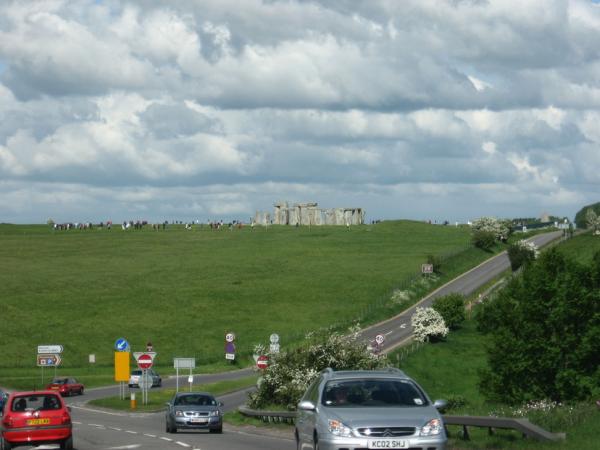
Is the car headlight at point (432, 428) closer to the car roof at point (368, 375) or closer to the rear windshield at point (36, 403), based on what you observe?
the car roof at point (368, 375)

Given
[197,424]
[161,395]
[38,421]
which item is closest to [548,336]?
[161,395]

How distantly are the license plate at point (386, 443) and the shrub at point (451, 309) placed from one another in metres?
76.7

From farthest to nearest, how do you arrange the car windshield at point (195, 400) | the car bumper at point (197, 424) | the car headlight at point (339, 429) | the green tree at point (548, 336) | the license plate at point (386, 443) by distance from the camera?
the green tree at point (548, 336) → the car windshield at point (195, 400) → the car bumper at point (197, 424) → the car headlight at point (339, 429) → the license plate at point (386, 443)

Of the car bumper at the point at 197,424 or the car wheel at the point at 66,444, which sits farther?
the car bumper at the point at 197,424

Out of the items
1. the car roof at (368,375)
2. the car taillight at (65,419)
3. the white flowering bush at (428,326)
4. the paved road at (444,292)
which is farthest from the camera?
the paved road at (444,292)

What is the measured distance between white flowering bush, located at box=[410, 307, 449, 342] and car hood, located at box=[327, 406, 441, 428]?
7072cm

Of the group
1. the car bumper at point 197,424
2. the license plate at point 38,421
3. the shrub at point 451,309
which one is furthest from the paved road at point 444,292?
the license plate at point 38,421

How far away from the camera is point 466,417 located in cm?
2286

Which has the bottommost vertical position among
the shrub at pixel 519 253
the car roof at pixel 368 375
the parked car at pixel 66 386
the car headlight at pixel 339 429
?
the parked car at pixel 66 386

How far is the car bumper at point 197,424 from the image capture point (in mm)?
36875

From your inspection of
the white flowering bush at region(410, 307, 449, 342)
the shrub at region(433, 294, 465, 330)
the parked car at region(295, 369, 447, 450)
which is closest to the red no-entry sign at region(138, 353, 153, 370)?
the parked car at region(295, 369, 447, 450)

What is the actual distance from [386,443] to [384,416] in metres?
0.52

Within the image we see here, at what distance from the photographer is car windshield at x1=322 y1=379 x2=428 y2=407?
17812 mm

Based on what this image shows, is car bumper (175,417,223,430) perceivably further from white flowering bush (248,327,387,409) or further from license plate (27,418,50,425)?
license plate (27,418,50,425)
